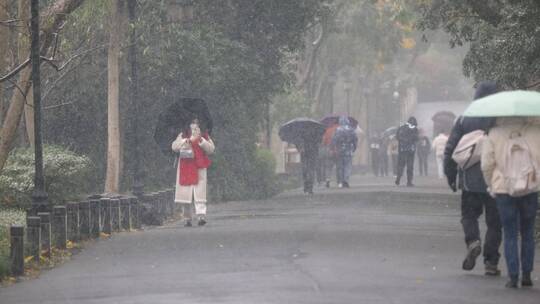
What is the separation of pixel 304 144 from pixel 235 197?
4.28 m

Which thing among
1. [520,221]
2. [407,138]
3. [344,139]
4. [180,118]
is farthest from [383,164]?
[520,221]

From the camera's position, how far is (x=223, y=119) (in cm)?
3347

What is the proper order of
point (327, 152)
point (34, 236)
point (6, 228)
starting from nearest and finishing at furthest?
point (34, 236) → point (6, 228) → point (327, 152)

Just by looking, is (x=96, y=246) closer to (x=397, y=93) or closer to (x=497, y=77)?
(x=497, y=77)

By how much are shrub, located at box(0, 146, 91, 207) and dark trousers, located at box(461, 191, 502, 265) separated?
9.29 m

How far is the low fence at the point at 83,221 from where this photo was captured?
15344 mm

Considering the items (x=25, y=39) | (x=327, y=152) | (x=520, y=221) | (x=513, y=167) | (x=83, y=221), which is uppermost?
(x=25, y=39)

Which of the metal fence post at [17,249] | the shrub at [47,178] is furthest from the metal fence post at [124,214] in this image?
the metal fence post at [17,249]

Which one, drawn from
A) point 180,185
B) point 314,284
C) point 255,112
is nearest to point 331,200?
point 255,112

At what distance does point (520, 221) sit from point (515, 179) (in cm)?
55

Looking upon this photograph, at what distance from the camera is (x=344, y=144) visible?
39219 millimetres

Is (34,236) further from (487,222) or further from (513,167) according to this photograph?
(513,167)

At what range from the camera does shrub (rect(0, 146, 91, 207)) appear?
2194 cm

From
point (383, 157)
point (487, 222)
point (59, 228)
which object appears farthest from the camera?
point (383, 157)
